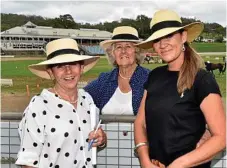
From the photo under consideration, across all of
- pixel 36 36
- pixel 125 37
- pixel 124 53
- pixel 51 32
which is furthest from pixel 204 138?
pixel 36 36

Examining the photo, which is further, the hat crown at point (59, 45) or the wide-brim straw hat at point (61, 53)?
the hat crown at point (59, 45)

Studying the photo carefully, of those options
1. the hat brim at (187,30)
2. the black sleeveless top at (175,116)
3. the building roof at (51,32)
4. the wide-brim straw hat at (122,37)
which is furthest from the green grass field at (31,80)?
the building roof at (51,32)

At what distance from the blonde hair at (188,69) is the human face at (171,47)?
0.04 metres

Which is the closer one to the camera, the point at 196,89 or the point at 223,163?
the point at 196,89

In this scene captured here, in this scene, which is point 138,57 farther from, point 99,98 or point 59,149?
point 59,149

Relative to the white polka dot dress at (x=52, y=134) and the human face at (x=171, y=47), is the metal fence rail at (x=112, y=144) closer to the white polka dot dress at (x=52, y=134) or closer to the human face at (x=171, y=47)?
the white polka dot dress at (x=52, y=134)

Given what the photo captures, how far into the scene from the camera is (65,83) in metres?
2.57

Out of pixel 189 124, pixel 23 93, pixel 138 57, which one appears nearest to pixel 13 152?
pixel 138 57

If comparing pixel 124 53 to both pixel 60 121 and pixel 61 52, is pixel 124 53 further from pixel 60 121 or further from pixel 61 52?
pixel 60 121

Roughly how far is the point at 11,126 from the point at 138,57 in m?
1.39

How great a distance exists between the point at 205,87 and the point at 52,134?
92 centimetres

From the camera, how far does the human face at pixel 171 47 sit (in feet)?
7.83

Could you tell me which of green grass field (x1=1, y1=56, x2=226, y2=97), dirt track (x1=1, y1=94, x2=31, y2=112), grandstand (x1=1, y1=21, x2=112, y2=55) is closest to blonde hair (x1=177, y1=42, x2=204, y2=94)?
dirt track (x1=1, y1=94, x2=31, y2=112)

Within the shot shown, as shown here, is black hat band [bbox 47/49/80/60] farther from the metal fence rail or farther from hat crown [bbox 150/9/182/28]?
the metal fence rail
